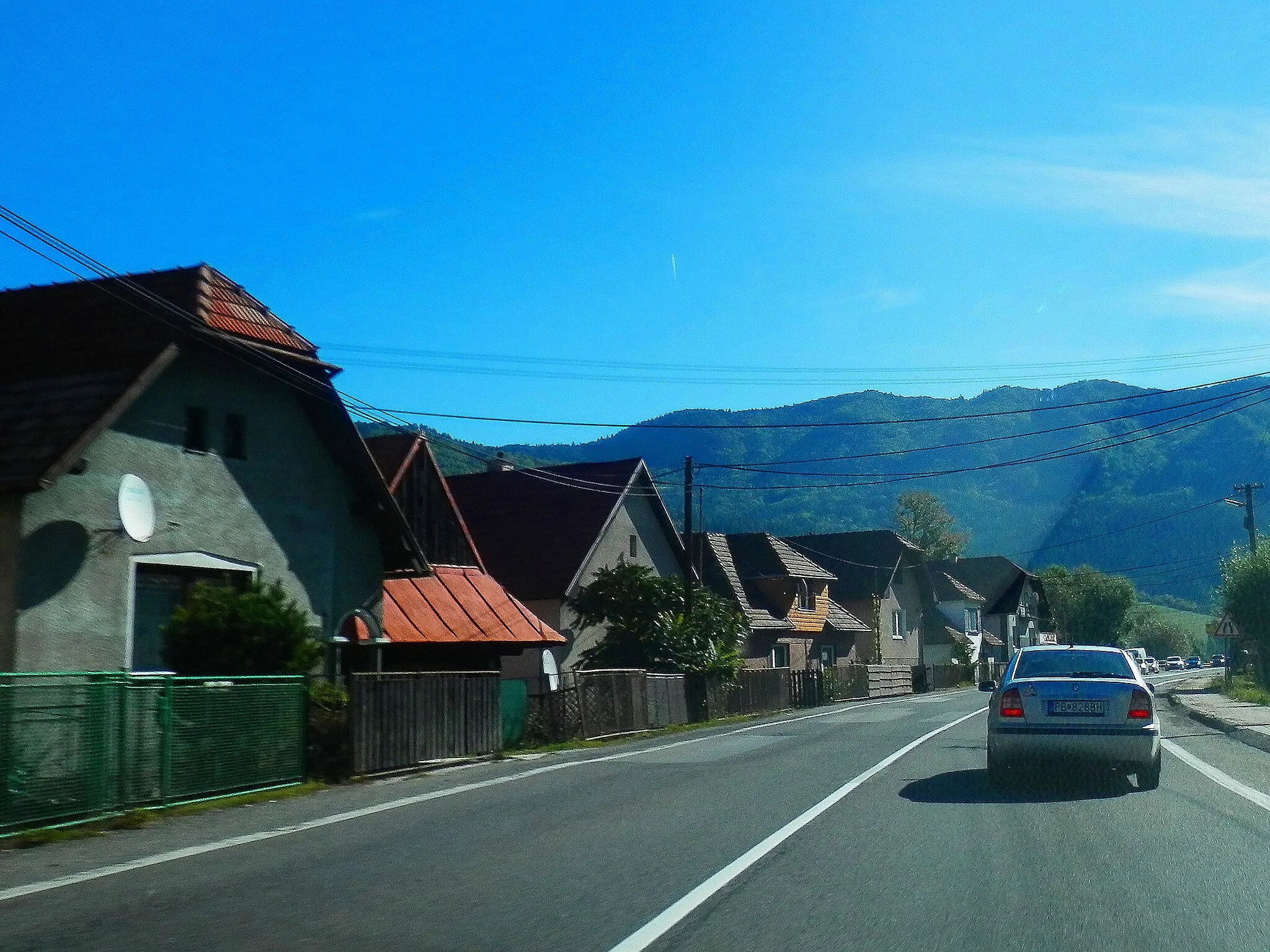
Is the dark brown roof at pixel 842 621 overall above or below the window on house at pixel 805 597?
below

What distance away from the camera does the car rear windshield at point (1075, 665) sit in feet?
45.3

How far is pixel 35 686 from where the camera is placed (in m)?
10.8

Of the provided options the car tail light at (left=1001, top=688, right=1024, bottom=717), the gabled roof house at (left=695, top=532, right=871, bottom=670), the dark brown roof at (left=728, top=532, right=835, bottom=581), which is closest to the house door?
the car tail light at (left=1001, top=688, right=1024, bottom=717)

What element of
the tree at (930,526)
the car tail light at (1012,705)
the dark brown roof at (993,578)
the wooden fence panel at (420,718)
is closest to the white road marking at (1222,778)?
the car tail light at (1012,705)

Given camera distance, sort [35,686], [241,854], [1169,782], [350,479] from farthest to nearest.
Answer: [350,479] < [1169,782] < [35,686] < [241,854]

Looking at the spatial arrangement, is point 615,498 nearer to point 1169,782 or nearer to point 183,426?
point 183,426

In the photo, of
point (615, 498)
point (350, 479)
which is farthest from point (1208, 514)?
point (350, 479)

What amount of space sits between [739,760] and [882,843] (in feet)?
28.3

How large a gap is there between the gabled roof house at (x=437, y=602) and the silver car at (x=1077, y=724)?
12.0m

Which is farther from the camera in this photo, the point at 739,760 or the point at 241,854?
the point at 739,760

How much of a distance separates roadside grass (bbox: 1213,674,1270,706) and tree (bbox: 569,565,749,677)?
43.9 ft

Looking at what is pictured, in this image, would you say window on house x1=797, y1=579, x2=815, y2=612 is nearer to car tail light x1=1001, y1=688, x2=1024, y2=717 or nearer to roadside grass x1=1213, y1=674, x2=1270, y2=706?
roadside grass x1=1213, y1=674, x2=1270, y2=706

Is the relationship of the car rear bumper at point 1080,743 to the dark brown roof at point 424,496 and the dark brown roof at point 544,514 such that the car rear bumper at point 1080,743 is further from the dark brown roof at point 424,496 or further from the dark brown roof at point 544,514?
the dark brown roof at point 544,514

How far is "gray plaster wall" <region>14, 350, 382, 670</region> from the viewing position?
15211mm
